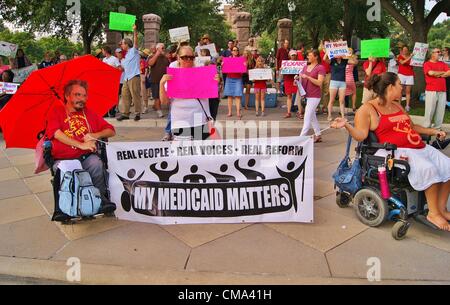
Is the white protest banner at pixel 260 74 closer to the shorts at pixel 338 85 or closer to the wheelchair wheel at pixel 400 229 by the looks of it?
the shorts at pixel 338 85

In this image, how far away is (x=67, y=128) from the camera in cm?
424

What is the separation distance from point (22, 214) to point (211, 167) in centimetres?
240

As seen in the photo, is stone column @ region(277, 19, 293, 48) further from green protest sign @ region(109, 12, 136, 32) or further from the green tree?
the green tree

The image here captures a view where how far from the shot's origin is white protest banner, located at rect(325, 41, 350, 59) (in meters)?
10.2

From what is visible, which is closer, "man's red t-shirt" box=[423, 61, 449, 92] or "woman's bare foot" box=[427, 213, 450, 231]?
"woman's bare foot" box=[427, 213, 450, 231]

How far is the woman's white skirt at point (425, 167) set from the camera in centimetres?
369

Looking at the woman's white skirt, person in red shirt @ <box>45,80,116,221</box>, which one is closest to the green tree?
person in red shirt @ <box>45,80,116,221</box>

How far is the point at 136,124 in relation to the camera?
10.4m

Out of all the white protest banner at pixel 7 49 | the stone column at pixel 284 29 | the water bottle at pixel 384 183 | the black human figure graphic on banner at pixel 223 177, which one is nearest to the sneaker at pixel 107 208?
the black human figure graphic on banner at pixel 223 177

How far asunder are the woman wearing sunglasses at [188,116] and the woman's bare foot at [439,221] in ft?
9.06

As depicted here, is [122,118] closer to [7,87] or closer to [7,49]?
[7,87]

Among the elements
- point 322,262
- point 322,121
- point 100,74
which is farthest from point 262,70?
point 322,262

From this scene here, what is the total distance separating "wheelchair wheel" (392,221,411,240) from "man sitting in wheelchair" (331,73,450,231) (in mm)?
270
